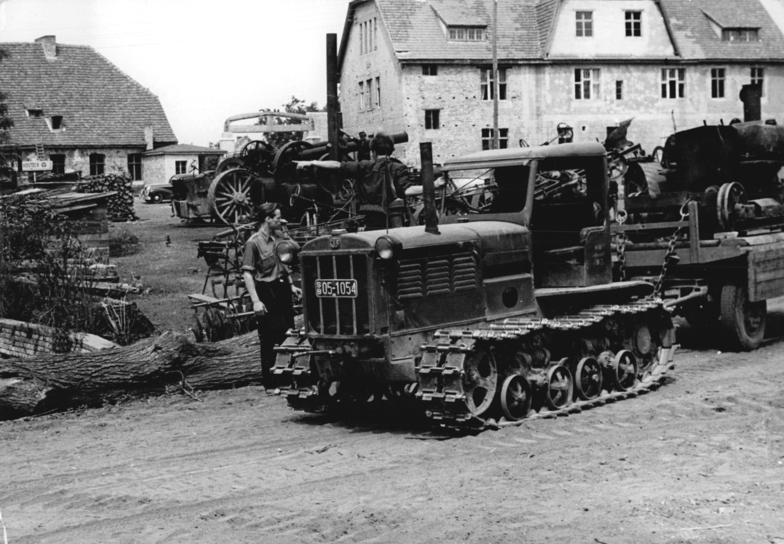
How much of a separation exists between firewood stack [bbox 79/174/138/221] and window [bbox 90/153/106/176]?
10.6 m

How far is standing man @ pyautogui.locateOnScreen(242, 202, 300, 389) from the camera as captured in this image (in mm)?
11414

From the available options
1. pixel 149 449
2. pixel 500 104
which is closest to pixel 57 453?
pixel 149 449

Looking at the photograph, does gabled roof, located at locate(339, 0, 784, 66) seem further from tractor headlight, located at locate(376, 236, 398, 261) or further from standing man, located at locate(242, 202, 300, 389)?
tractor headlight, located at locate(376, 236, 398, 261)

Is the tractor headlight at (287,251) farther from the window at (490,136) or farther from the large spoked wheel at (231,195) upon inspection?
the window at (490,136)

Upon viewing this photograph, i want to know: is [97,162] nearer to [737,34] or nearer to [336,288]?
[737,34]

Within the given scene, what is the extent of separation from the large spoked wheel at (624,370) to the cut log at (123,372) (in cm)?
399

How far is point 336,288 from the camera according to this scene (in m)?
9.98

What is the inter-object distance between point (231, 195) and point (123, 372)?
57.6 ft

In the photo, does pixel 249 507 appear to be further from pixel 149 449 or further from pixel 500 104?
pixel 500 104

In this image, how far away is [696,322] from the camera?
14742 millimetres

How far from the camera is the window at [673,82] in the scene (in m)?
52.8

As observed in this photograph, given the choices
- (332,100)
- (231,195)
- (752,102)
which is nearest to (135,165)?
(231,195)

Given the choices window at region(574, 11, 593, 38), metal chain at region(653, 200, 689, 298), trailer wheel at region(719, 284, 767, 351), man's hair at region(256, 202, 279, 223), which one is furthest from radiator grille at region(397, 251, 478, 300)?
window at region(574, 11, 593, 38)

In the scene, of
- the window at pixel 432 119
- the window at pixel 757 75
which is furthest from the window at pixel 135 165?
the window at pixel 757 75
